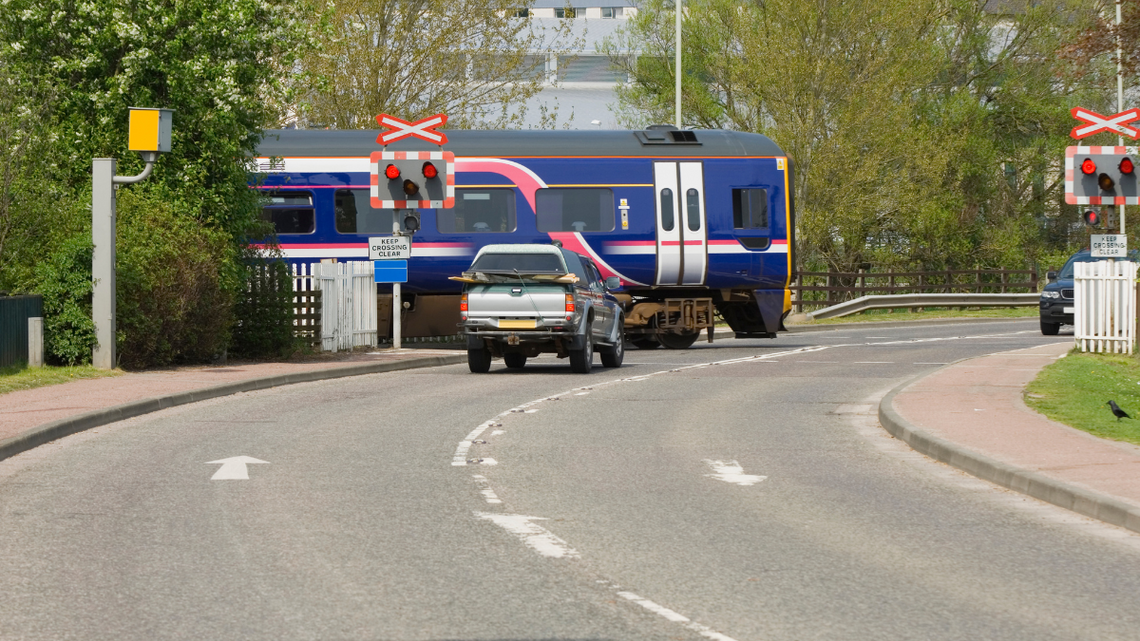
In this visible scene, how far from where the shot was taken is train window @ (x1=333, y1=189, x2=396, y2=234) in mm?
29531

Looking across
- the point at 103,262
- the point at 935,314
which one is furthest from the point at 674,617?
the point at 935,314

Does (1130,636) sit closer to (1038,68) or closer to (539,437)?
(539,437)

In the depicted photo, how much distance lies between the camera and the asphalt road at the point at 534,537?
7215mm

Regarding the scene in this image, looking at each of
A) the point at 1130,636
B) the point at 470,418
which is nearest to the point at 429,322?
the point at 470,418

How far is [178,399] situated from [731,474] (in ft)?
26.7

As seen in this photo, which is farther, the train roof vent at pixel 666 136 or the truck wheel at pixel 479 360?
the train roof vent at pixel 666 136

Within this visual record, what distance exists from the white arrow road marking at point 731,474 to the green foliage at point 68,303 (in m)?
10.9

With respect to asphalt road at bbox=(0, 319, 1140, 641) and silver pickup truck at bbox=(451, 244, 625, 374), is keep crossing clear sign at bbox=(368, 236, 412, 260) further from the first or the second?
asphalt road at bbox=(0, 319, 1140, 641)

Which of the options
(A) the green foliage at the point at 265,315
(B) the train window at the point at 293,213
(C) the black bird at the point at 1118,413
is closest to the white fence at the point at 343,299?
(A) the green foliage at the point at 265,315

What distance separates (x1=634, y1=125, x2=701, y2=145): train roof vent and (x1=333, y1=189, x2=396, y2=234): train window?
499 cm

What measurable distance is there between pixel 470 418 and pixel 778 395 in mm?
4828

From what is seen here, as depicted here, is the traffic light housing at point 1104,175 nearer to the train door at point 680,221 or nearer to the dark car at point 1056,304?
the train door at point 680,221

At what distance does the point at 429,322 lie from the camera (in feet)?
99.5

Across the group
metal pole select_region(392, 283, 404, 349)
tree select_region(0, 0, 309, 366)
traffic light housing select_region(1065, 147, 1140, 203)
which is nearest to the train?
metal pole select_region(392, 283, 404, 349)
